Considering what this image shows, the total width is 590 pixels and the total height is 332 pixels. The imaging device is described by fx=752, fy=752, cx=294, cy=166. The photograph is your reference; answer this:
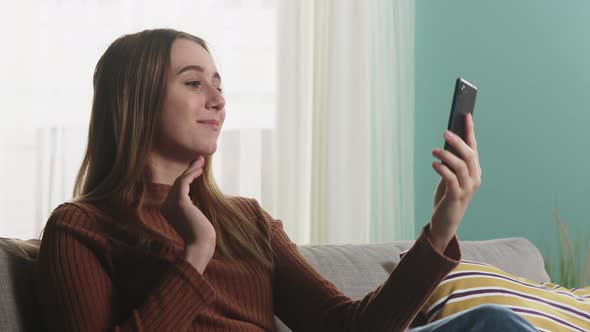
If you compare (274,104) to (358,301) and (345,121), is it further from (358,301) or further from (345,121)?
(358,301)

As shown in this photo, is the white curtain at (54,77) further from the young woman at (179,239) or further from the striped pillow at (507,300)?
the striped pillow at (507,300)

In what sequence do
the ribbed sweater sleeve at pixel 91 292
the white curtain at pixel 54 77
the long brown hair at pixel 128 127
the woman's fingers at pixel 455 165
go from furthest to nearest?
the white curtain at pixel 54 77, the long brown hair at pixel 128 127, the ribbed sweater sleeve at pixel 91 292, the woman's fingers at pixel 455 165

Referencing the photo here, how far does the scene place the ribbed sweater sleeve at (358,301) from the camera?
1.25 m

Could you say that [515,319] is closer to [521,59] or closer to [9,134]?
[9,134]

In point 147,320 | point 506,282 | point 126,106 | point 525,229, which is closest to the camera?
point 147,320

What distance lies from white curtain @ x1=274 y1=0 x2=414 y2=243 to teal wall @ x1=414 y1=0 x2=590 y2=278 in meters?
0.23

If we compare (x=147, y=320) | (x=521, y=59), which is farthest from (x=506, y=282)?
(x=521, y=59)

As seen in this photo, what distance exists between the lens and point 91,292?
1.25 m

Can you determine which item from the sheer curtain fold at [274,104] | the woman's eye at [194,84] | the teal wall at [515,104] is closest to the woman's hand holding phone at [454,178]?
the woman's eye at [194,84]

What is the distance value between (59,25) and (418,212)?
1.95 meters

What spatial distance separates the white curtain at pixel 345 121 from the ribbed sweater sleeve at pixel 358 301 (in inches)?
63.6

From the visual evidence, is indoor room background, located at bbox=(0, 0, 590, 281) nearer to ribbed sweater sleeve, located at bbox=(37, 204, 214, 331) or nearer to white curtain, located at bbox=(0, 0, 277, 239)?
white curtain, located at bbox=(0, 0, 277, 239)

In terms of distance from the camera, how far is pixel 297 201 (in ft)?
10.7

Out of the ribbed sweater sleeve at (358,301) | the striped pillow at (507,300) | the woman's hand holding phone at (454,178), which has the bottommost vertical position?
the striped pillow at (507,300)
